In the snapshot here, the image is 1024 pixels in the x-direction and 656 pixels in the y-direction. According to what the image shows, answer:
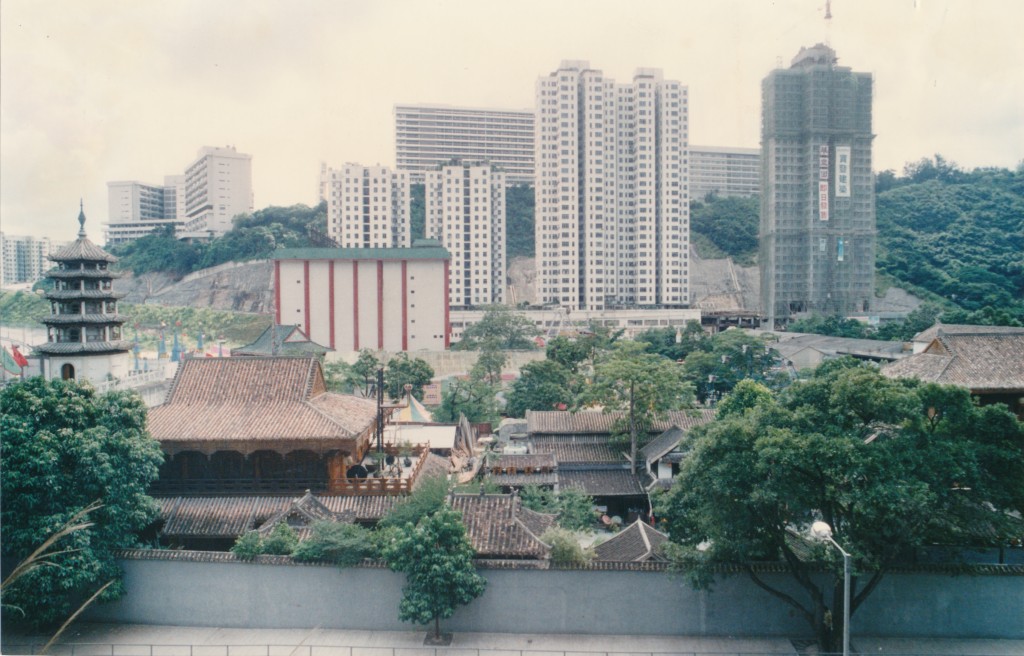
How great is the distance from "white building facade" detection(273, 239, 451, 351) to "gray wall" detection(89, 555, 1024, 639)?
37.6 metres

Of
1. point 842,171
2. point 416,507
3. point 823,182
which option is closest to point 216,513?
point 416,507

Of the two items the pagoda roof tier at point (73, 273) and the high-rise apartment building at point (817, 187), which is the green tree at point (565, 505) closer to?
the pagoda roof tier at point (73, 273)

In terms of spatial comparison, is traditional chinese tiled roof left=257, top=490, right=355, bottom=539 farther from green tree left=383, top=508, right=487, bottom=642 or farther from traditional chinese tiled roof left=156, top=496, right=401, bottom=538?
green tree left=383, top=508, right=487, bottom=642

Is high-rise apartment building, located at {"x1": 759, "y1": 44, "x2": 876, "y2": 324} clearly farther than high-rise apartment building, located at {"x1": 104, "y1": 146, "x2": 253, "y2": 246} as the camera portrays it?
No

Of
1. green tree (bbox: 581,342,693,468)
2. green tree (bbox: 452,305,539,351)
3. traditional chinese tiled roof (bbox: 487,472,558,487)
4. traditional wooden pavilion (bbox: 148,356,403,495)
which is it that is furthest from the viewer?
green tree (bbox: 452,305,539,351)

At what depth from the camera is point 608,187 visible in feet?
214

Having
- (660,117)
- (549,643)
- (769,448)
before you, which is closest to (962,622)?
(769,448)

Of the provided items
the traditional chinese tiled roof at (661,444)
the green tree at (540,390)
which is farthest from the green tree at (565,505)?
the green tree at (540,390)

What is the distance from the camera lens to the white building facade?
168 ft

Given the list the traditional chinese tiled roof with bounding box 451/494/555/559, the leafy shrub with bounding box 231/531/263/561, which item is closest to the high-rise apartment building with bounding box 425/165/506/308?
the traditional chinese tiled roof with bounding box 451/494/555/559

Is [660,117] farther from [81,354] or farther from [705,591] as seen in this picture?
[705,591]

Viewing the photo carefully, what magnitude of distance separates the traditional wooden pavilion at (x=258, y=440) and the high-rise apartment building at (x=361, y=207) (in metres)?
49.1

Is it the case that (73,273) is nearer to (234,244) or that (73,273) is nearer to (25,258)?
(25,258)

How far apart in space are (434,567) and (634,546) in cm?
417
